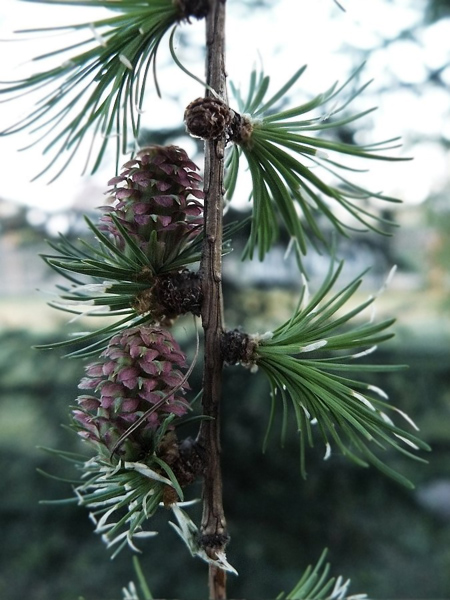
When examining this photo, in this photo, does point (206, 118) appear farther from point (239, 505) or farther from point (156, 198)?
point (239, 505)

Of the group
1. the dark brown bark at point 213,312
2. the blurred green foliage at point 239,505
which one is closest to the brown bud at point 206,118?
the dark brown bark at point 213,312

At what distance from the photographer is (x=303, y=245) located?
359 millimetres

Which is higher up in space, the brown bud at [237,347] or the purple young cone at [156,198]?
the purple young cone at [156,198]

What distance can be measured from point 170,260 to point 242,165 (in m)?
0.09

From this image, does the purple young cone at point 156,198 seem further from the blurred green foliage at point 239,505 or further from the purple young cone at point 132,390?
the blurred green foliage at point 239,505

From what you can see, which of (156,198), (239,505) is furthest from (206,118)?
(239,505)

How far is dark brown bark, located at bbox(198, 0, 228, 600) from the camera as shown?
0.85ft

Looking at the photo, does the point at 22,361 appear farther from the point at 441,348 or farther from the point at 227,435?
the point at 441,348

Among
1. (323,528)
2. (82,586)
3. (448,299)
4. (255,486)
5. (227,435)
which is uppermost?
(448,299)

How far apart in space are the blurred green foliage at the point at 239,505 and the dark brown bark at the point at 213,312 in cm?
107

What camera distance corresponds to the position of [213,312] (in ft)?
0.92

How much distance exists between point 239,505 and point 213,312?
1.30m

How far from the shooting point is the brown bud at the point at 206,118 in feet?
0.85

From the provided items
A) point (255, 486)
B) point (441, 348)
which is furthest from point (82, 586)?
point (441, 348)
